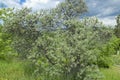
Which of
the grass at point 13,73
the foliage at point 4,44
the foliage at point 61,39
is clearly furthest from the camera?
the foliage at point 4,44

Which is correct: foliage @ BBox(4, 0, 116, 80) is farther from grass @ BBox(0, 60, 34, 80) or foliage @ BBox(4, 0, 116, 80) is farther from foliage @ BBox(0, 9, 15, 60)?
foliage @ BBox(0, 9, 15, 60)

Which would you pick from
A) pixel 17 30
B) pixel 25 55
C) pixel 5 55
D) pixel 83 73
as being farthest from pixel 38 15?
pixel 5 55

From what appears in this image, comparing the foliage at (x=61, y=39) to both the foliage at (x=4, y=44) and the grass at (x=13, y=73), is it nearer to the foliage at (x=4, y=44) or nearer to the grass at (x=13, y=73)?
the grass at (x=13, y=73)

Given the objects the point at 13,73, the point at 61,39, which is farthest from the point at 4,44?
the point at 61,39

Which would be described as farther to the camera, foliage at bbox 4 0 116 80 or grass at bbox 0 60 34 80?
grass at bbox 0 60 34 80

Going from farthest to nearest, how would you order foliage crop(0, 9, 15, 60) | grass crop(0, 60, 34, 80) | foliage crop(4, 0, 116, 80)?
1. foliage crop(0, 9, 15, 60)
2. grass crop(0, 60, 34, 80)
3. foliage crop(4, 0, 116, 80)

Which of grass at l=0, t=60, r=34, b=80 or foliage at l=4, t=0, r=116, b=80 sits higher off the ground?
foliage at l=4, t=0, r=116, b=80

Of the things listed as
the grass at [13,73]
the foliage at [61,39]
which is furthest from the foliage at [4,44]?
the foliage at [61,39]

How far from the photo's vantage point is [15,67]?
505 inches

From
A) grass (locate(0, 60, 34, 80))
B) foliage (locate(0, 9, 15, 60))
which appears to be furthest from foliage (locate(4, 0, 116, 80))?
foliage (locate(0, 9, 15, 60))

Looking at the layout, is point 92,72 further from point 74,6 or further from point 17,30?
point 17,30

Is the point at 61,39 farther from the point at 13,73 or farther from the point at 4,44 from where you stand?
the point at 4,44

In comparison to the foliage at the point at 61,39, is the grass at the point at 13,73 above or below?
below

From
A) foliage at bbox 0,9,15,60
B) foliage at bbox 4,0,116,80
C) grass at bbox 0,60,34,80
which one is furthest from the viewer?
foliage at bbox 0,9,15,60
